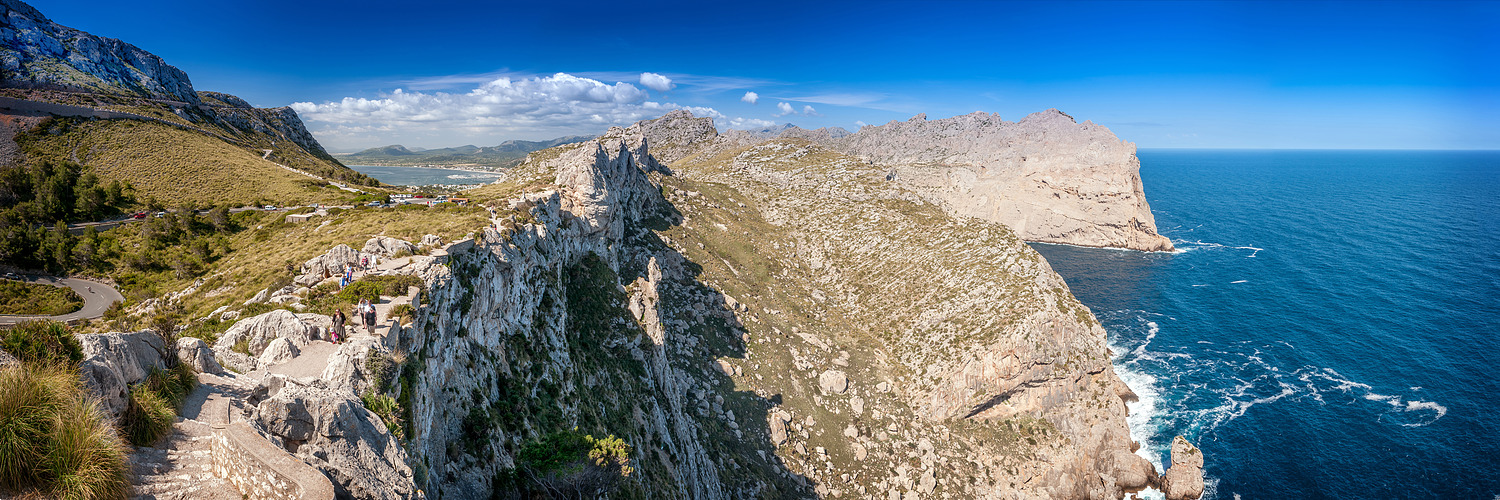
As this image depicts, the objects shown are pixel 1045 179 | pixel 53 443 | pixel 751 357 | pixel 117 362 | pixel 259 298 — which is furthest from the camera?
pixel 1045 179

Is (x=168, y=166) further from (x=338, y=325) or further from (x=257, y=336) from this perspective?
(x=338, y=325)

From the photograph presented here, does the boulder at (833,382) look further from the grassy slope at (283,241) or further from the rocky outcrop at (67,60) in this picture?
the rocky outcrop at (67,60)

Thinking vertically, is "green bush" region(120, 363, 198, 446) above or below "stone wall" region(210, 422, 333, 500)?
above

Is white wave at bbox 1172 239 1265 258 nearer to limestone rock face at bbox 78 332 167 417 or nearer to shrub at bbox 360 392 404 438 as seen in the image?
shrub at bbox 360 392 404 438

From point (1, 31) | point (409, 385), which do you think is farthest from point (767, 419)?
point (1, 31)

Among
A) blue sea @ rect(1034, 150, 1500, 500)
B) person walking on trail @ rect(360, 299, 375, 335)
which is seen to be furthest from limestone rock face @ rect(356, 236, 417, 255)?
blue sea @ rect(1034, 150, 1500, 500)

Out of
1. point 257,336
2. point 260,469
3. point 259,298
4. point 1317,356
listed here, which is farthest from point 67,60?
point 1317,356

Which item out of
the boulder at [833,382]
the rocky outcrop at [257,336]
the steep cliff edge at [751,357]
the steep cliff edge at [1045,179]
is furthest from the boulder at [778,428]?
the steep cliff edge at [1045,179]
